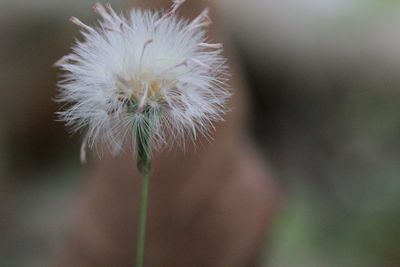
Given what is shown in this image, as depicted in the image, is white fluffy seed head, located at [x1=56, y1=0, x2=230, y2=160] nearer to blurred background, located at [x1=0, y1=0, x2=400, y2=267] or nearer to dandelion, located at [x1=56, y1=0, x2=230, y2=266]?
dandelion, located at [x1=56, y1=0, x2=230, y2=266]

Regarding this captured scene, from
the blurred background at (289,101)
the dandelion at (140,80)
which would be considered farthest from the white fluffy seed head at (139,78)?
the blurred background at (289,101)

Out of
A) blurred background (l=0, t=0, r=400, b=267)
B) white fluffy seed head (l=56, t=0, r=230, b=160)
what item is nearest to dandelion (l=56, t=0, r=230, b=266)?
white fluffy seed head (l=56, t=0, r=230, b=160)

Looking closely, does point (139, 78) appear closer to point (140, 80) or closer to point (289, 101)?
point (140, 80)

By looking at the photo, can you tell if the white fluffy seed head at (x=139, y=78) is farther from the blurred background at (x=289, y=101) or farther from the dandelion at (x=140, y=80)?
the blurred background at (x=289, y=101)

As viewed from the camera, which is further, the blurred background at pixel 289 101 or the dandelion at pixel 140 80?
the blurred background at pixel 289 101

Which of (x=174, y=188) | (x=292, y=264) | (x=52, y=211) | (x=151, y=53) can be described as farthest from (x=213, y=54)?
(x=52, y=211)

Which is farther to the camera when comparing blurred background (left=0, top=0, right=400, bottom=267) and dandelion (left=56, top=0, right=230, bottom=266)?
blurred background (left=0, top=0, right=400, bottom=267)

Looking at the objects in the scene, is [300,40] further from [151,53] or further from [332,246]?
[151,53]
